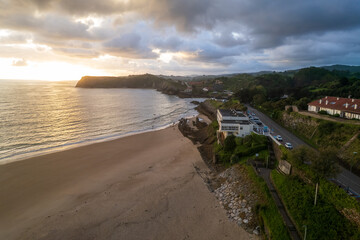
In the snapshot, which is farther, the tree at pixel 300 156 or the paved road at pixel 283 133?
the paved road at pixel 283 133

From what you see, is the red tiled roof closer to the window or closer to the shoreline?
the window

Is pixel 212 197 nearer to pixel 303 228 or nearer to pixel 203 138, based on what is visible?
pixel 303 228

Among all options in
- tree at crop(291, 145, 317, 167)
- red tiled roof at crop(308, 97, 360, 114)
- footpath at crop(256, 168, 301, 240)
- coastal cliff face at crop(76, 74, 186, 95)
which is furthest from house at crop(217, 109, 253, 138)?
coastal cliff face at crop(76, 74, 186, 95)

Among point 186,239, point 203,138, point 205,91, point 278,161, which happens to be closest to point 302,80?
point 205,91

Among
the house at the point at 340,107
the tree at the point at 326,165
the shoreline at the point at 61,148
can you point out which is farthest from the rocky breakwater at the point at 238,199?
the shoreline at the point at 61,148


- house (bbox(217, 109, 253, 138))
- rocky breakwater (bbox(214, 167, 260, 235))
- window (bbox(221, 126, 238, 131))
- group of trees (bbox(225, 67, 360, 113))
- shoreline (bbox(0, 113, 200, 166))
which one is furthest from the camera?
group of trees (bbox(225, 67, 360, 113))

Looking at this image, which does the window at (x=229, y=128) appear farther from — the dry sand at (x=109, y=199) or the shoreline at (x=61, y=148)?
the shoreline at (x=61, y=148)
